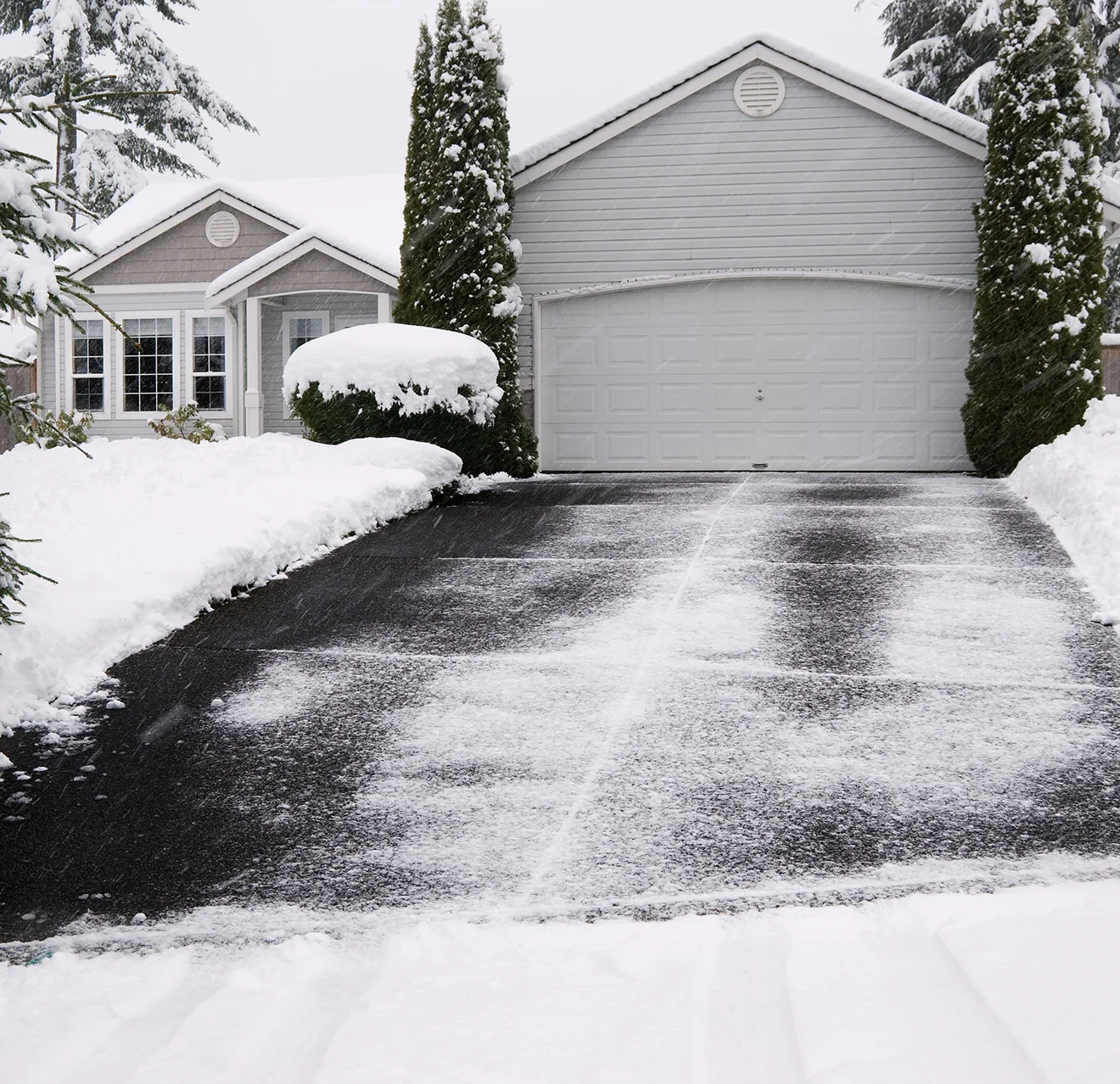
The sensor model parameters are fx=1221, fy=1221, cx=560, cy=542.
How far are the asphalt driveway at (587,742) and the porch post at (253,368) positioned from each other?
11.1m

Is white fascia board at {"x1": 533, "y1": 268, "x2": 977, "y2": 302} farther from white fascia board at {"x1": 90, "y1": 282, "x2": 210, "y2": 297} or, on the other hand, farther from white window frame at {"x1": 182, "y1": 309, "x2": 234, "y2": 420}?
white fascia board at {"x1": 90, "y1": 282, "x2": 210, "y2": 297}

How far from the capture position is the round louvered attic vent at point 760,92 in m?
14.5

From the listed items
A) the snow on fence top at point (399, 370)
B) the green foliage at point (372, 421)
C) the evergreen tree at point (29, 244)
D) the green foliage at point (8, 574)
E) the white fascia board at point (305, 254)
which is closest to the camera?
the evergreen tree at point (29, 244)

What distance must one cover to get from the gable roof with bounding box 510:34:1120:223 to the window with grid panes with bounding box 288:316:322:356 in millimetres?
5954

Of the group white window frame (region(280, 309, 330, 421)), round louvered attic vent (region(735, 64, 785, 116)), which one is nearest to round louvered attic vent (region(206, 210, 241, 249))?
white window frame (region(280, 309, 330, 421))

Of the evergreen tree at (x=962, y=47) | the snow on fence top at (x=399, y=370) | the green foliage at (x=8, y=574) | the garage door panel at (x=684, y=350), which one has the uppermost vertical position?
the evergreen tree at (x=962, y=47)

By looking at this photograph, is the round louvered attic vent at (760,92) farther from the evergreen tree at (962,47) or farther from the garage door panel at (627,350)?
the evergreen tree at (962,47)

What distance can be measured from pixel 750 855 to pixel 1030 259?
10825mm

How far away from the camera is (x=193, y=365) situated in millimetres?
19844

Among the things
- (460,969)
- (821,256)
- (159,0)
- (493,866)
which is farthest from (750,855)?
(159,0)

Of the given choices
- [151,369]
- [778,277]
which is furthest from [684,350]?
[151,369]

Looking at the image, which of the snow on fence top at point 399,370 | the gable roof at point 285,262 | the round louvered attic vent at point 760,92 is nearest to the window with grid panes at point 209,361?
the gable roof at point 285,262

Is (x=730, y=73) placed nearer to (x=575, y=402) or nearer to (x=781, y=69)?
(x=781, y=69)

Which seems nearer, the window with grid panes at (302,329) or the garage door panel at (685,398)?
the garage door panel at (685,398)
